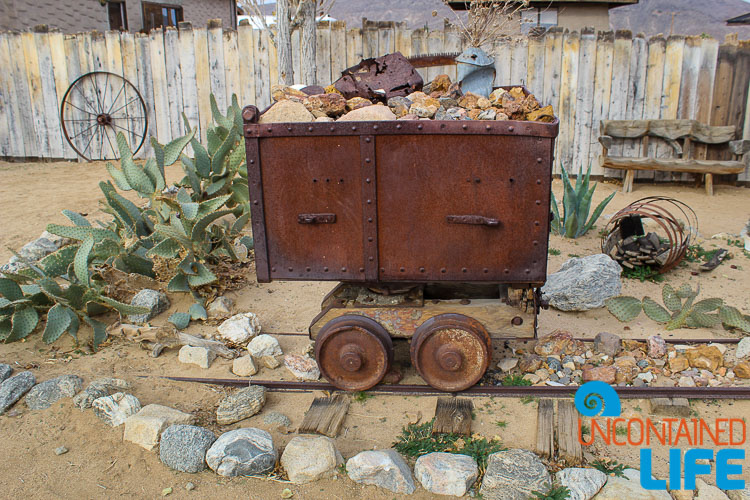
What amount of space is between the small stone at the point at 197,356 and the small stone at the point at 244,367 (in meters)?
0.20

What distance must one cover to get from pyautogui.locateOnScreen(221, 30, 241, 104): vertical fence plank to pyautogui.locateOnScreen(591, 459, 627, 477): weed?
6.99 metres

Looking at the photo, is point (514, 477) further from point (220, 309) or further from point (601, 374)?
point (220, 309)

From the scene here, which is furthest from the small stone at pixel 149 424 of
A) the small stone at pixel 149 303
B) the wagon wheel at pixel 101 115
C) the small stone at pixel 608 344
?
the wagon wheel at pixel 101 115

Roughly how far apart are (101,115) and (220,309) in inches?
235

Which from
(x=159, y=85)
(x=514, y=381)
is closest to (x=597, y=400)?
(x=514, y=381)

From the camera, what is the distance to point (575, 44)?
8180 millimetres

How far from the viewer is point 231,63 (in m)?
8.62

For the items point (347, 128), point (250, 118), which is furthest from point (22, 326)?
point (347, 128)

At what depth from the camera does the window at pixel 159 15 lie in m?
15.1

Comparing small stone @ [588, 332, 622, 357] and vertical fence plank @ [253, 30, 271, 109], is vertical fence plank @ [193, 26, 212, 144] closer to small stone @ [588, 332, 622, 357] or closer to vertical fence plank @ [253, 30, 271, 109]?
vertical fence plank @ [253, 30, 271, 109]

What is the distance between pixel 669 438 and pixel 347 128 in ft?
7.36

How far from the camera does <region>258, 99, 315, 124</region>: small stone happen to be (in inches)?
130

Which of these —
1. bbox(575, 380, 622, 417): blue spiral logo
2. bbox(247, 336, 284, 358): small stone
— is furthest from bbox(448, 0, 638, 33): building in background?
bbox(575, 380, 622, 417): blue spiral logo

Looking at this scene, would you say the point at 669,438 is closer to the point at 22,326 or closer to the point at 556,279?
the point at 556,279
